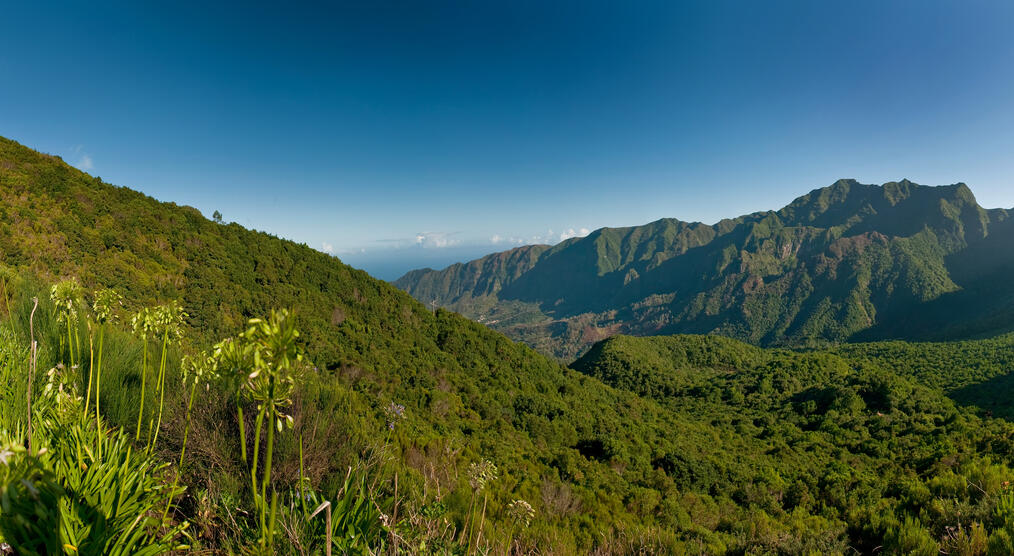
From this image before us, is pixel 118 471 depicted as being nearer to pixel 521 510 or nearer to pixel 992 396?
pixel 521 510

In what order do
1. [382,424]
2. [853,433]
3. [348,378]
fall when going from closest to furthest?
[382,424], [348,378], [853,433]

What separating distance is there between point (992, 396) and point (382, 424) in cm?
7588

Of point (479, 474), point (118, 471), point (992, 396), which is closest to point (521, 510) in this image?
point (479, 474)

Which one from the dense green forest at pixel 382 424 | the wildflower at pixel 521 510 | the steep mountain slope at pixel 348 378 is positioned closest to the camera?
the dense green forest at pixel 382 424

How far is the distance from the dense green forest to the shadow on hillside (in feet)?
2.20

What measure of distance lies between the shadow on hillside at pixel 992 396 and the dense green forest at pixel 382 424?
670mm

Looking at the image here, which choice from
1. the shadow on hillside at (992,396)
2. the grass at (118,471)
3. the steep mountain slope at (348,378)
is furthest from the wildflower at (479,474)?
the shadow on hillside at (992,396)

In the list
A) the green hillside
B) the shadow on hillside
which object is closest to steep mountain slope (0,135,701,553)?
the green hillside

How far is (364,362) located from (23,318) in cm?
3370

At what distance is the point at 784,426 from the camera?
45.2 metres

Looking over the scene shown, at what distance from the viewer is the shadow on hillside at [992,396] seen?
39438mm

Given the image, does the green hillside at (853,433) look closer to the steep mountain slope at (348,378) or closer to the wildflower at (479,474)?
the steep mountain slope at (348,378)

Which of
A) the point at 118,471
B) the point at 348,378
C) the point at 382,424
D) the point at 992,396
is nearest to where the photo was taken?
the point at 118,471

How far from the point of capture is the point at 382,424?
6777mm
